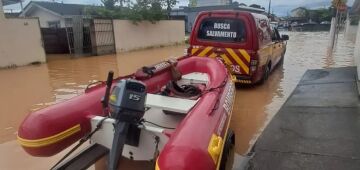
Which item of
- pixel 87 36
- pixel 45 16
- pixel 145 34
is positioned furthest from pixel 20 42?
pixel 45 16

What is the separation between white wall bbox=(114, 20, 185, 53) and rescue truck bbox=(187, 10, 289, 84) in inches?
388

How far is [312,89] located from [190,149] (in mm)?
5157

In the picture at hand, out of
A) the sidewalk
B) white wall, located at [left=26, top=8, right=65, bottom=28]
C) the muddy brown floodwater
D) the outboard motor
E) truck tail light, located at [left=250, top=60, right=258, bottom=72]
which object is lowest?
the muddy brown floodwater

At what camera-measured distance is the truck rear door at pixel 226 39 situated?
657 cm

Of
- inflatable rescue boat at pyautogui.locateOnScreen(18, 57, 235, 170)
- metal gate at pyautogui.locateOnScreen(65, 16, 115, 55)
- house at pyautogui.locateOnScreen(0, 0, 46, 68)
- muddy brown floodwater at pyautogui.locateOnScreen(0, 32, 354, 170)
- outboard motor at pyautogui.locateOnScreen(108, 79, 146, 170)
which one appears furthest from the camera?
metal gate at pyautogui.locateOnScreen(65, 16, 115, 55)

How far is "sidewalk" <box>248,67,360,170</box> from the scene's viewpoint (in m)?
3.21

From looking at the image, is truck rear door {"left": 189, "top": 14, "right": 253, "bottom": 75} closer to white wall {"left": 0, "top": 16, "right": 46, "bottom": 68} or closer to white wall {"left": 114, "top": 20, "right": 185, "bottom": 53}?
white wall {"left": 0, "top": 16, "right": 46, "bottom": 68}

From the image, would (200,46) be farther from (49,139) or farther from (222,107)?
(49,139)

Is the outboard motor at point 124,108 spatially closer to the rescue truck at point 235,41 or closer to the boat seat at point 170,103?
the boat seat at point 170,103

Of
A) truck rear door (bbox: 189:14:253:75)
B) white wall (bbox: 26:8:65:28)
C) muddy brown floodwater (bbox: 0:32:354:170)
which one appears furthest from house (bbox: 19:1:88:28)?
truck rear door (bbox: 189:14:253:75)

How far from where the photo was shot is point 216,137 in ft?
7.87

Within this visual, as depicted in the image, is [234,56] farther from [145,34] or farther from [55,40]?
[145,34]

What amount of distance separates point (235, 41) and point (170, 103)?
3748mm

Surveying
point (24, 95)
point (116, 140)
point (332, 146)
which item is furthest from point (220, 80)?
point (24, 95)
